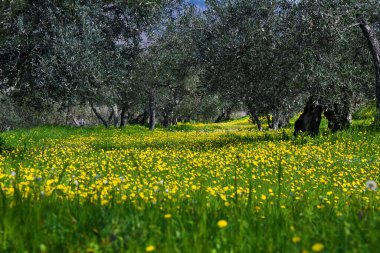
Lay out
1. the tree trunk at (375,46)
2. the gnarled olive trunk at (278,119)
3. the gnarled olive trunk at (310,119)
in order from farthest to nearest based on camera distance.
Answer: the gnarled olive trunk at (310,119), the gnarled olive trunk at (278,119), the tree trunk at (375,46)

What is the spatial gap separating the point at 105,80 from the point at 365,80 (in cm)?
1163

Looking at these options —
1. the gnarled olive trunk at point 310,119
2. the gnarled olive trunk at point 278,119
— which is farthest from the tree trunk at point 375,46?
the gnarled olive trunk at point 278,119

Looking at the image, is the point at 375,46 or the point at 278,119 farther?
the point at 278,119

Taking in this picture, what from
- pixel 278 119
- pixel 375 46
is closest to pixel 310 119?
pixel 375 46

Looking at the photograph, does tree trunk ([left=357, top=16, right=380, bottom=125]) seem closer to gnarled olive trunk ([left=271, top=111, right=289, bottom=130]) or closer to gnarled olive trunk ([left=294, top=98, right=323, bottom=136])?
gnarled olive trunk ([left=294, top=98, right=323, bottom=136])

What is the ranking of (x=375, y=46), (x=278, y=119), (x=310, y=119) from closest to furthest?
1. (x=375, y=46)
2. (x=310, y=119)
3. (x=278, y=119)

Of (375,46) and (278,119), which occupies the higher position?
(375,46)

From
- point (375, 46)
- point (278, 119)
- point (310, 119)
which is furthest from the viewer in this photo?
point (278, 119)

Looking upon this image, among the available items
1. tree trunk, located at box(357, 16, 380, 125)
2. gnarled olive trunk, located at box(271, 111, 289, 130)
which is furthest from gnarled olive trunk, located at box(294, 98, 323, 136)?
tree trunk, located at box(357, 16, 380, 125)

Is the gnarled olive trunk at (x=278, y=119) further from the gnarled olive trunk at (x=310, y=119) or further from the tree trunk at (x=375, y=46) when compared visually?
the tree trunk at (x=375, y=46)

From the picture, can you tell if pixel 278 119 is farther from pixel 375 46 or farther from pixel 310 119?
pixel 375 46

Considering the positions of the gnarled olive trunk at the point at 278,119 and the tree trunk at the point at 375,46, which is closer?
the tree trunk at the point at 375,46

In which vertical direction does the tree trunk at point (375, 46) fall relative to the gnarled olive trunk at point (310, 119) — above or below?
above

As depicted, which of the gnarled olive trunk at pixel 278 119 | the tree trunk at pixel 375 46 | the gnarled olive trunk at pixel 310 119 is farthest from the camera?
the gnarled olive trunk at pixel 310 119
